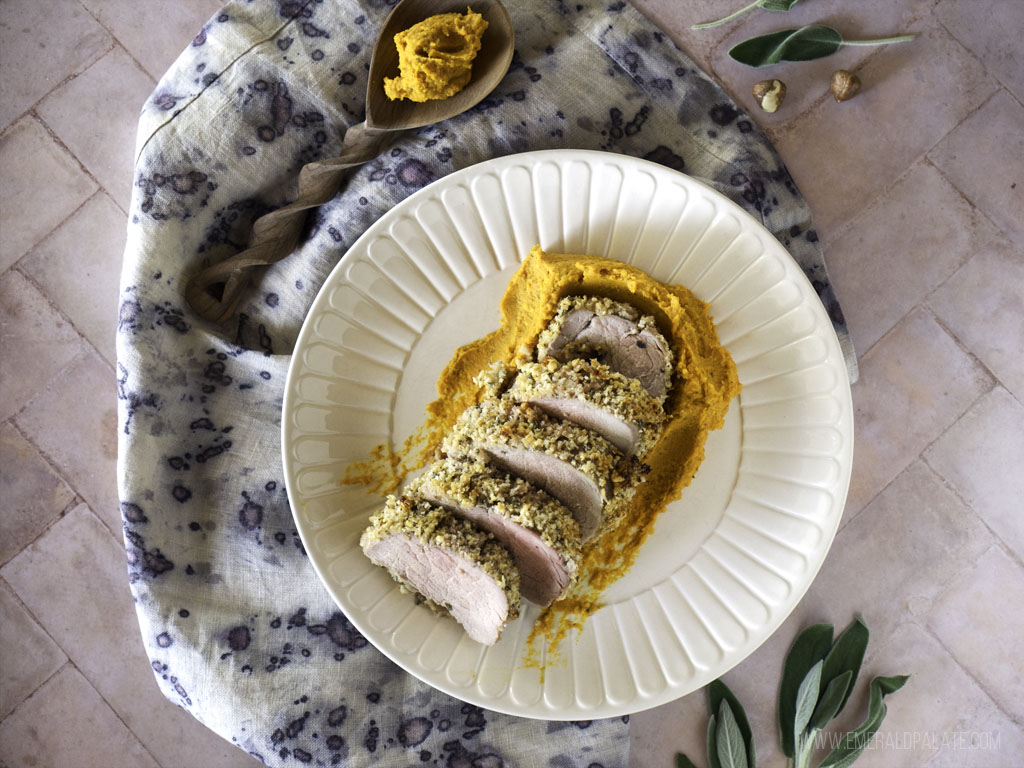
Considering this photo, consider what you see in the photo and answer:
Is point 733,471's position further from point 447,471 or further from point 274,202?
point 274,202

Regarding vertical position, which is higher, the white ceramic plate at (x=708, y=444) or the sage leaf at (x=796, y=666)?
the white ceramic plate at (x=708, y=444)

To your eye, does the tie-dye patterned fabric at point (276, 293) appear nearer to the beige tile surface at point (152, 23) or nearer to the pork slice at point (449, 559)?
the beige tile surface at point (152, 23)

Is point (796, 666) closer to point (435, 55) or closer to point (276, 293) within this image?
point (276, 293)

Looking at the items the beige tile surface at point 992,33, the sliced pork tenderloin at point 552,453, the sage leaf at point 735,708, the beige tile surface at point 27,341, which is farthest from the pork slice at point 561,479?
the beige tile surface at point 992,33

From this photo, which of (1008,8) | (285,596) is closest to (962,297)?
(1008,8)

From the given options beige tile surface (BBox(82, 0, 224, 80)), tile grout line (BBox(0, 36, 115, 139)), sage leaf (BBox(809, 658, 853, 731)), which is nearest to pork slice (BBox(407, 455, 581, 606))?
sage leaf (BBox(809, 658, 853, 731))

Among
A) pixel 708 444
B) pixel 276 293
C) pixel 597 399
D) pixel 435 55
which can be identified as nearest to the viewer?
pixel 597 399

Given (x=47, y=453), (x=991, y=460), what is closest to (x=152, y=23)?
(x=47, y=453)
